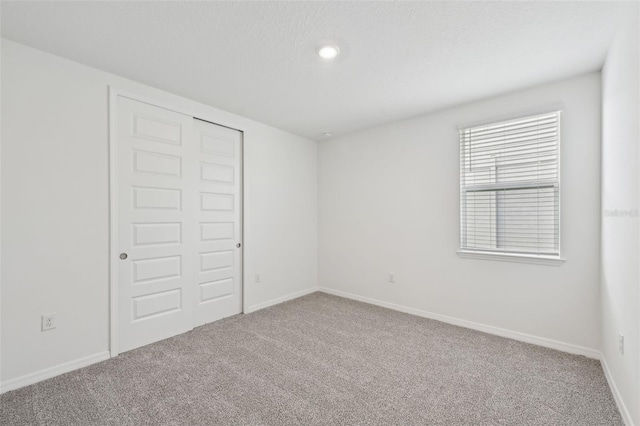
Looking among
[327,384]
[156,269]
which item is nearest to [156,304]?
[156,269]

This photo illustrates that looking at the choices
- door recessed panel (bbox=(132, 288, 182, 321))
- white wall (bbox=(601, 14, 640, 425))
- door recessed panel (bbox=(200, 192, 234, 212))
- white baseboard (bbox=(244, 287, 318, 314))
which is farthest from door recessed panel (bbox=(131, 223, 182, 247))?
white wall (bbox=(601, 14, 640, 425))

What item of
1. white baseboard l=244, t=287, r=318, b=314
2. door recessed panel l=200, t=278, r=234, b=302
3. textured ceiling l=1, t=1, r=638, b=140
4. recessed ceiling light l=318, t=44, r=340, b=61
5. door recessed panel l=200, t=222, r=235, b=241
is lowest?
white baseboard l=244, t=287, r=318, b=314

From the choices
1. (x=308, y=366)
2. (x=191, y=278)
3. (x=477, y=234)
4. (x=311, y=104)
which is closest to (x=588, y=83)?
(x=477, y=234)

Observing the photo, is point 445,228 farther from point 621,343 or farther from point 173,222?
point 173,222

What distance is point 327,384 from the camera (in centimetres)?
212

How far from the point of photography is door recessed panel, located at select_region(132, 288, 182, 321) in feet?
8.88

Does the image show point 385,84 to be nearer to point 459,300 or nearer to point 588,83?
point 588,83

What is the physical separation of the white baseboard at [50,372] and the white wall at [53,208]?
0.05 feet

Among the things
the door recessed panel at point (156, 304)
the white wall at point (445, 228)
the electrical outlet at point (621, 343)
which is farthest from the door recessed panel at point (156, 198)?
the electrical outlet at point (621, 343)

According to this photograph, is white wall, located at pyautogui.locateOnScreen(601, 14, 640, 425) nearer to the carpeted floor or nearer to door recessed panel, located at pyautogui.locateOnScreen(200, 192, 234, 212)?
the carpeted floor

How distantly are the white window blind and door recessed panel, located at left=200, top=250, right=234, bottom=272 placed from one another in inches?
108

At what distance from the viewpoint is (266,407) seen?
187 centimetres

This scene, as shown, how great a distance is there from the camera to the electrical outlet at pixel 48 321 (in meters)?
2.18

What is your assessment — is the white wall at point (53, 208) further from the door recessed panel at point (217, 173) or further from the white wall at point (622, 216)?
the white wall at point (622, 216)
